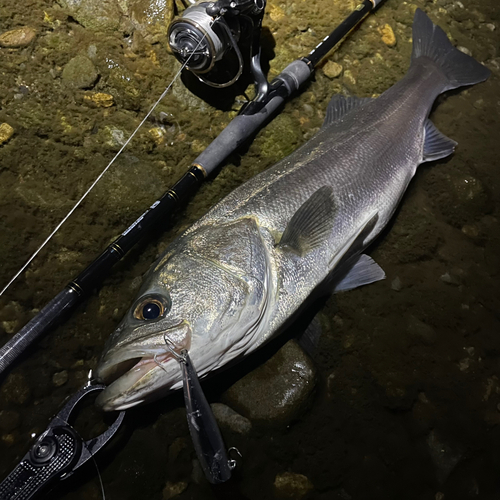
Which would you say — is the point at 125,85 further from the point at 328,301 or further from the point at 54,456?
the point at 54,456

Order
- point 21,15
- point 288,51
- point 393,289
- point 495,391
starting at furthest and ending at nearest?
point 288,51
point 21,15
point 393,289
point 495,391

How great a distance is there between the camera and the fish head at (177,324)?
1.80m

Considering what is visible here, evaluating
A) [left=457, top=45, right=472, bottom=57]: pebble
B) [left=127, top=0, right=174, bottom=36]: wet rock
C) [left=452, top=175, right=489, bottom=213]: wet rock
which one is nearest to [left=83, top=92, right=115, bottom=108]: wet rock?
[left=127, top=0, right=174, bottom=36]: wet rock

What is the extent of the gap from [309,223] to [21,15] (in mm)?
2620

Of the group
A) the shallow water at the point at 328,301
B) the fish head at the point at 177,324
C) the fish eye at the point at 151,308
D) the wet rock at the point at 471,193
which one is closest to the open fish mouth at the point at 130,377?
the fish head at the point at 177,324

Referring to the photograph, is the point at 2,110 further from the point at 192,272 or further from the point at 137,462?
the point at 137,462

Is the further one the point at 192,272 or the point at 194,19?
the point at 194,19

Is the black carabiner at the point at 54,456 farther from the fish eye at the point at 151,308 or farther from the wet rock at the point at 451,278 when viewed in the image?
the wet rock at the point at 451,278

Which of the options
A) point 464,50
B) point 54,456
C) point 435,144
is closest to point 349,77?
point 435,144

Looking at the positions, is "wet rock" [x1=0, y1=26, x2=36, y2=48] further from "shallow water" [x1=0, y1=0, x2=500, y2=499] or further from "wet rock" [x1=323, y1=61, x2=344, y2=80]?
"wet rock" [x1=323, y1=61, x2=344, y2=80]

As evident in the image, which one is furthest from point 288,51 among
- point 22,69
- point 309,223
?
point 22,69

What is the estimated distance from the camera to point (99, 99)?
2.87 meters

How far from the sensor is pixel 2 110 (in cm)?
270

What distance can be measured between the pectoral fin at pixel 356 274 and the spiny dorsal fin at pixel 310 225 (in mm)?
373
